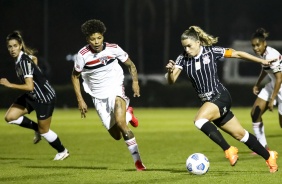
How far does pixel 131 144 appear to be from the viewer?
11.3m

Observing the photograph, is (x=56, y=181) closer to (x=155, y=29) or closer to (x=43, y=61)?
(x=43, y=61)

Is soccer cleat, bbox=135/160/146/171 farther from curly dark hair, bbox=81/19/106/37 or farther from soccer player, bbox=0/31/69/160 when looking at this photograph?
soccer player, bbox=0/31/69/160

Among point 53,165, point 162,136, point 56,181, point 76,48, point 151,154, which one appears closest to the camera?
→ point 56,181

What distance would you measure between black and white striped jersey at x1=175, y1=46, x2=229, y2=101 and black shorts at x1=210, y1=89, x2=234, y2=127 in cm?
7

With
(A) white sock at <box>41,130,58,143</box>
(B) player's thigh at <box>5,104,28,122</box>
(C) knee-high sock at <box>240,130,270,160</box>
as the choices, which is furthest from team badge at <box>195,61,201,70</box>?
(B) player's thigh at <box>5,104,28,122</box>

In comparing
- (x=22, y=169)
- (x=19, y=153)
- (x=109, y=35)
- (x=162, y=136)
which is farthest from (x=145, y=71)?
(x=22, y=169)

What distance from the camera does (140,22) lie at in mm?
46438

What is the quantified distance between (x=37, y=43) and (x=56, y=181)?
33.0 meters

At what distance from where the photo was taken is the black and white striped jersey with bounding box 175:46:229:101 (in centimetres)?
1077

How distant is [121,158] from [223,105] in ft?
11.7

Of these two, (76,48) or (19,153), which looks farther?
(76,48)

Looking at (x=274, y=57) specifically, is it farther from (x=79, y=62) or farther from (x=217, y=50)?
(x=79, y=62)

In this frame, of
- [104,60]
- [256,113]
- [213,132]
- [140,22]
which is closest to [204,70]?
[213,132]

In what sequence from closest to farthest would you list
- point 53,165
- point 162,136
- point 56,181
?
1. point 56,181
2. point 53,165
3. point 162,136
